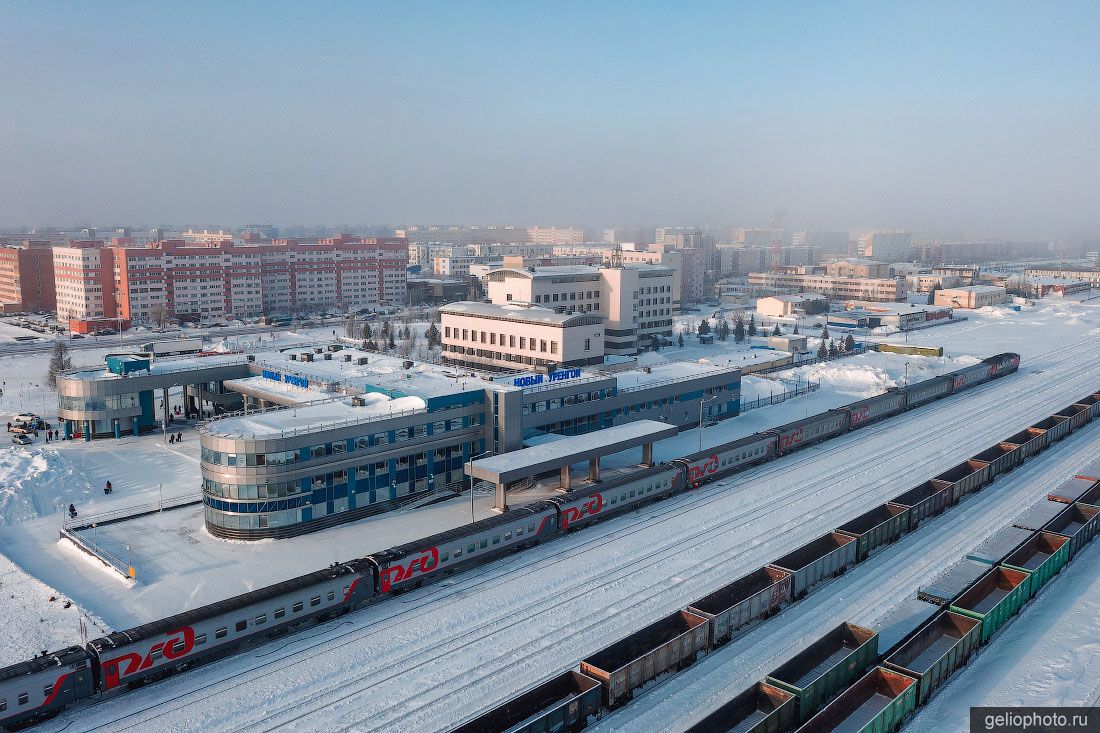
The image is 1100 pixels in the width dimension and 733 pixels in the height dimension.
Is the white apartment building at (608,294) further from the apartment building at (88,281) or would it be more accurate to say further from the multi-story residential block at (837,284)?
the multi-story residential block at (837,284)

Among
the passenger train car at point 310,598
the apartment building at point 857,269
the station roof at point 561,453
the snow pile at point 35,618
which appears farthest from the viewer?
the apartment building at point 857,269

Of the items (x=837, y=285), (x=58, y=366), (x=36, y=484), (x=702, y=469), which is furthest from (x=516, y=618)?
(x=837, y=285)

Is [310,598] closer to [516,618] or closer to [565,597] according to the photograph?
[516,618]

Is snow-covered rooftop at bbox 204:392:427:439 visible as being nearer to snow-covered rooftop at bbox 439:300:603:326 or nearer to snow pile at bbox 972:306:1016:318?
snow-covered rooftop at bbox 439:300:603:326

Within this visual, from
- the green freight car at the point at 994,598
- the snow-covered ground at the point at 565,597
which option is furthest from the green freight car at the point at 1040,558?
the snow-covered ground at the point at 565,597

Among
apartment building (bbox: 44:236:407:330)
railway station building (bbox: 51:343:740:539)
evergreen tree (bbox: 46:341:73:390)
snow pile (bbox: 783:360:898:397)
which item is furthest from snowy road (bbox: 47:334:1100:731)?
apartment building (bbox: 44:236:407:330)

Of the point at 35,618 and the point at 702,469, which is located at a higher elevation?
the point at 702,469

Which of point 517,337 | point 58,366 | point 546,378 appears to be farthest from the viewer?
point 517,337
